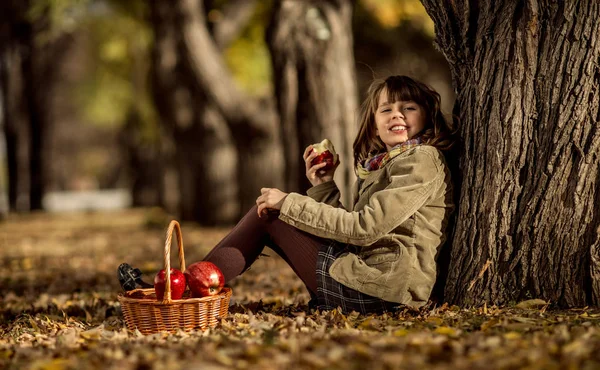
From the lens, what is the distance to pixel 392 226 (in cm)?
341

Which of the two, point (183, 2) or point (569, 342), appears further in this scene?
point (183, 2)

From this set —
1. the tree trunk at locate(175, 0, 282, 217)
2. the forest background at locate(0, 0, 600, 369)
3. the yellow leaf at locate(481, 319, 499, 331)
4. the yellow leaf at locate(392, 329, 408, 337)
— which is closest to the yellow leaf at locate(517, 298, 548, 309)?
the forest background at locate(0, 0, 600, 369)

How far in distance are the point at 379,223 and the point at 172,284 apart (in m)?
1.10

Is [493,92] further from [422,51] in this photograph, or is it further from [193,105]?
[422,51]

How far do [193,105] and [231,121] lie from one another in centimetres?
170

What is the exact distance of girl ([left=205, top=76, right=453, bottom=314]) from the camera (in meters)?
3.45

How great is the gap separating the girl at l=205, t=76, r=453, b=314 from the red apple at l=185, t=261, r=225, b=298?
216 mm

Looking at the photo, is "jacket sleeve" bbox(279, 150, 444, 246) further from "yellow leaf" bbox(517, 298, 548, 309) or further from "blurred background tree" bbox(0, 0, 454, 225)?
"blurred background tree" bbox(0, 0, 454, 225)

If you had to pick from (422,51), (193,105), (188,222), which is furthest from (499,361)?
(422,51)

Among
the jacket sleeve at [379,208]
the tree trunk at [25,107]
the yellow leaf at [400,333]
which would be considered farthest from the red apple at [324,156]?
the tree trunk at [25,107]

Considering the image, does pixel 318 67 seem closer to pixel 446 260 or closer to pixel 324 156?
pixel 324 156

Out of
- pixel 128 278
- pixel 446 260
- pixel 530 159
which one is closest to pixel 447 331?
pixel 446 260

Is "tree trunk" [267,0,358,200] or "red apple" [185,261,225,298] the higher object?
"tree trunk" [267,0,358,200]

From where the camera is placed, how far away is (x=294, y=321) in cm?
342
